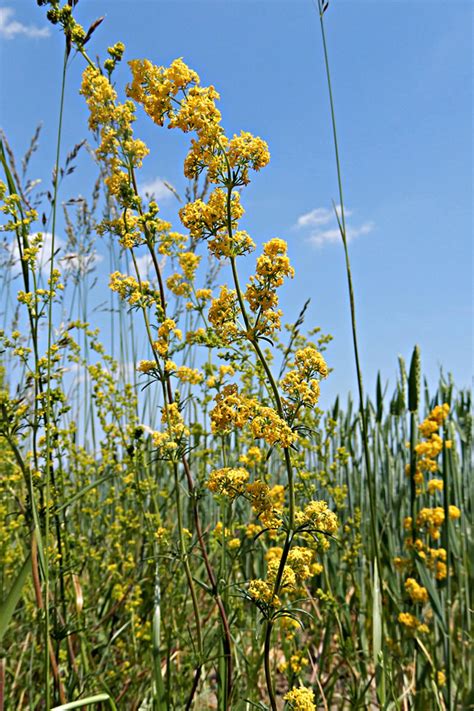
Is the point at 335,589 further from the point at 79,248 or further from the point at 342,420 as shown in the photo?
the point at 79,248

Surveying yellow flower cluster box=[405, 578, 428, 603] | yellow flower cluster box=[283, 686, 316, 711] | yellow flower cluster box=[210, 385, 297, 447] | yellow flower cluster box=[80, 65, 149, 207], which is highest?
yellow flower cluster box=[80, 65, 149, 207]

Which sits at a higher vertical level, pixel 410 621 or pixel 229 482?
pixel 229 482

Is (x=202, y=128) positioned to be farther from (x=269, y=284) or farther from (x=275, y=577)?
(x=275, y=577)

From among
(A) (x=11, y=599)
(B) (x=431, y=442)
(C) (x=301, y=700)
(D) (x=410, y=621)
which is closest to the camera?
(A) (x=11, y=599)

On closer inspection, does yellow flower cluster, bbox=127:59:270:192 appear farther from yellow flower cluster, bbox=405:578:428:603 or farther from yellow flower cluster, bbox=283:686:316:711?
yellow flower cluster, bbox=405:578:428:603

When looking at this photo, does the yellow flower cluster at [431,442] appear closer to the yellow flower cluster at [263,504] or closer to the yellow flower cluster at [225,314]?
the yellow flower cluster at [263,504]

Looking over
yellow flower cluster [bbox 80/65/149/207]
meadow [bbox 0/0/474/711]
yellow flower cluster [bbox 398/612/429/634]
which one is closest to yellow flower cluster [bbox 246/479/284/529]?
meadow [bbox 0/0/474/711]

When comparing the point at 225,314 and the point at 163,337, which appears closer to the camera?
the point at 225,314

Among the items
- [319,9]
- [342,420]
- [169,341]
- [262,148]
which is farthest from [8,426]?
[342,420]

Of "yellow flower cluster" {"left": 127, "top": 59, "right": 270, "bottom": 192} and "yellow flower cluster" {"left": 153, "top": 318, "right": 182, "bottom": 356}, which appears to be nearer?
"yellow flower cluster" {"left": 127, "top": 59, "right": 270, "bottom": 192}

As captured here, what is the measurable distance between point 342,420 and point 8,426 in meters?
3.25

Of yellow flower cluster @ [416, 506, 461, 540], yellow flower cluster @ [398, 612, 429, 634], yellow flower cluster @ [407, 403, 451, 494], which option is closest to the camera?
yellow flower cluster @ [398, 612, 429, 634]

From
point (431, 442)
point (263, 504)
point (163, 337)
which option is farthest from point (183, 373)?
point (431, 442)

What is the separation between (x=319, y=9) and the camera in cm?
144
